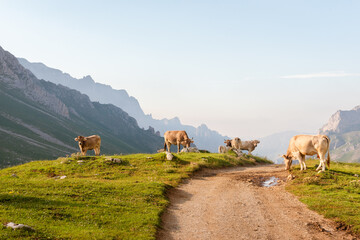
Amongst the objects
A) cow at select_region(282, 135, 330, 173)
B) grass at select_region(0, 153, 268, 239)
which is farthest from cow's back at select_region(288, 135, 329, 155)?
grass at select_region(0, 153, 268, 239)

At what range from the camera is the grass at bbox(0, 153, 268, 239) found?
1086 centimetres

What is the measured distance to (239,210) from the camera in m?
15.4

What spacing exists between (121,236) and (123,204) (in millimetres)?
4281

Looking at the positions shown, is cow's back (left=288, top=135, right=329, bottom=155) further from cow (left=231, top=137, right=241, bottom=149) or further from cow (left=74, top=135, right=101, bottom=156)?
cow (left=231, top=137, right=241, bottom=149)

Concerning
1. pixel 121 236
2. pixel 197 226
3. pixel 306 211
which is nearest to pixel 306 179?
pixel 306 211

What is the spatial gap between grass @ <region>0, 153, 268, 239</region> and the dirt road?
1177 mm

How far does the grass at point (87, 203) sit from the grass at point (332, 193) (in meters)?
9.10

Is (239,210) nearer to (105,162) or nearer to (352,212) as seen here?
(352,212)

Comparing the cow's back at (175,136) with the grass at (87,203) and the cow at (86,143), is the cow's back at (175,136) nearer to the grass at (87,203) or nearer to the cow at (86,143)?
the cow at (86,143)

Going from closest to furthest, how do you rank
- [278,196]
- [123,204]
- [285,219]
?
[285,219] < [123,204] < [278,196]

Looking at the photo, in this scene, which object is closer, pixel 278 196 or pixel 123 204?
pixel 123 204

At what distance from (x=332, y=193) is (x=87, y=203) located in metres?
15.6

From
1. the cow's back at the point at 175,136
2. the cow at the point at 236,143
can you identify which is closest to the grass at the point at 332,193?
the cow's back at the point at 175,136

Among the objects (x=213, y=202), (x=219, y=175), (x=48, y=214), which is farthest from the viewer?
(x=219, y=175)
